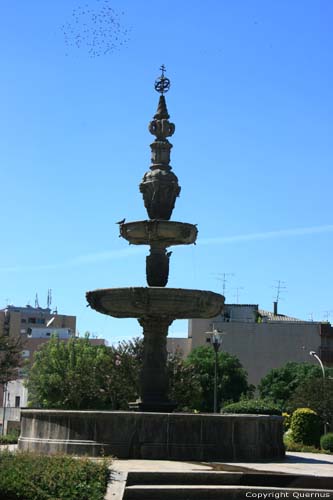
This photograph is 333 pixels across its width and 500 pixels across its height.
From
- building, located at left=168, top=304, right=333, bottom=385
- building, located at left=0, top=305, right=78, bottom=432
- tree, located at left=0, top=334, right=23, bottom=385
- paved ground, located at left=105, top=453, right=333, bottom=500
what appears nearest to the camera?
paved ground, located at left=105, top=453, right=333, bottom=500

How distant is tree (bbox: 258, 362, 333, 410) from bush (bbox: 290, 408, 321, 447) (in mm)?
46809

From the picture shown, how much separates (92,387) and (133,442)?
3859 cm

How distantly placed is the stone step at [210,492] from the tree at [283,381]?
62.1 metres

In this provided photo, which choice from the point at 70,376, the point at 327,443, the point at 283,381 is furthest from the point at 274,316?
the point at 327,443

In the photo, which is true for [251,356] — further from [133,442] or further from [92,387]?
[133,442]

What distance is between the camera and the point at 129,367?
148ft

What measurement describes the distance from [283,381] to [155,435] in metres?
62.3

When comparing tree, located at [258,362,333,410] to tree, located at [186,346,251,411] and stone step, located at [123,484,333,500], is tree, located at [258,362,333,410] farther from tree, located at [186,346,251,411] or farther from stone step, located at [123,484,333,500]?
stone step, located at [123,484,333,500]

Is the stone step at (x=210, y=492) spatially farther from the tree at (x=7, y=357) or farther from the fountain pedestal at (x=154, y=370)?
the tree at (x=7, y=357)

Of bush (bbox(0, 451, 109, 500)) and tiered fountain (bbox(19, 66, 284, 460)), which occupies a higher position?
tiered fountain (bbox(19, 66, 284, 460))

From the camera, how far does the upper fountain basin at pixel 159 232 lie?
1631 cm

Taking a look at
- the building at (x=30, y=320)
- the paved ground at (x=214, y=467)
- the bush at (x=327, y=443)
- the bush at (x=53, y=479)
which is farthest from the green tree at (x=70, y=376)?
the building at (x=30, y=320)

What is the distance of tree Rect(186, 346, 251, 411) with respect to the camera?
229ft

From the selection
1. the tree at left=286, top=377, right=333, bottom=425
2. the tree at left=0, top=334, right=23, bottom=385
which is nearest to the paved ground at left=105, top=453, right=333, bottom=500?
the tree at left=0, top=334, right=23, bottom=385
